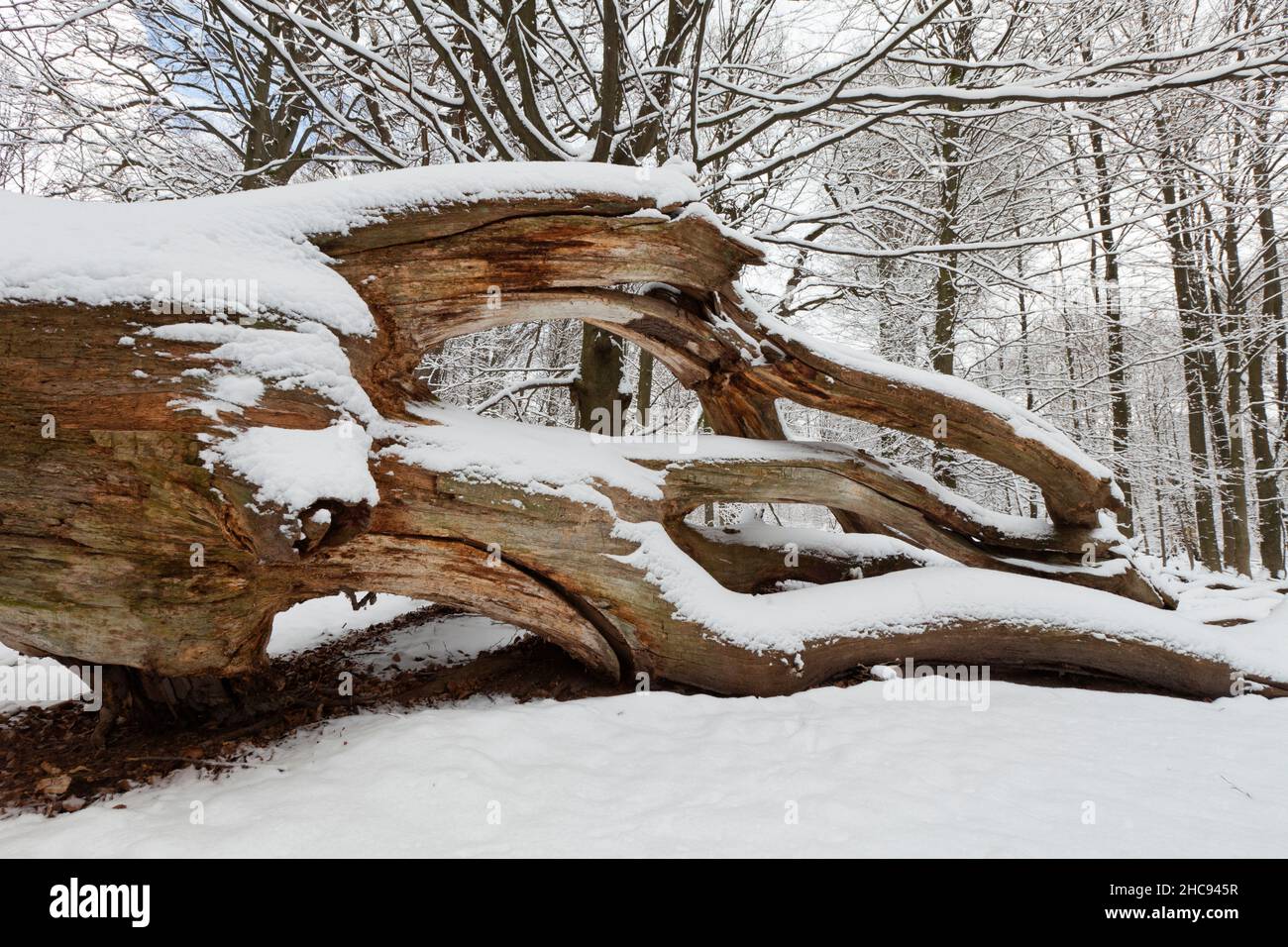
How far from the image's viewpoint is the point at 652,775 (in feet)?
8.23

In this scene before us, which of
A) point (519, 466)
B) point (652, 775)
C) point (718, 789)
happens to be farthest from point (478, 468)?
point (718, 789)

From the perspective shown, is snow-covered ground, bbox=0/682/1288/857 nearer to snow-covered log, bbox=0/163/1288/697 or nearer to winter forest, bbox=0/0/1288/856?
winter forest, bbox=0/0/1288/856

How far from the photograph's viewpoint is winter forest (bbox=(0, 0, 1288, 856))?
242 centimetres

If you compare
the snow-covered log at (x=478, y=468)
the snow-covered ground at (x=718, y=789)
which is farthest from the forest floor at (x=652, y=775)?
the snow-covered log at (x=478, y=468)

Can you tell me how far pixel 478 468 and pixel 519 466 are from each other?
0.75ft

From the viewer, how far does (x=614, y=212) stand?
3.64 metres

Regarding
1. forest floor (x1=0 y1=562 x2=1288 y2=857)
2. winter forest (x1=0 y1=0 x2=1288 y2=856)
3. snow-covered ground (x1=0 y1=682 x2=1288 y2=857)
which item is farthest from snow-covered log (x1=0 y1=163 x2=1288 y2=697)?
snow-covered ground (x1=0 y1=682 x2=1288 y2=857)

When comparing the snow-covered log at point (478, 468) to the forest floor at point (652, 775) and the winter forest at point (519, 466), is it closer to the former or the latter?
the winter forest at point (519, 466)

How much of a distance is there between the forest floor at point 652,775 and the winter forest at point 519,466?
34 mm

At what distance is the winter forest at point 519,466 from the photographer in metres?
2.42

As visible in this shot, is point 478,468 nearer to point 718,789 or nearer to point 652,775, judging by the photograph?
point 652,775

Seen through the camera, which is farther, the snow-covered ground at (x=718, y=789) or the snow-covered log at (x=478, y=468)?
the snow-covered log at (x=478, y=468)
